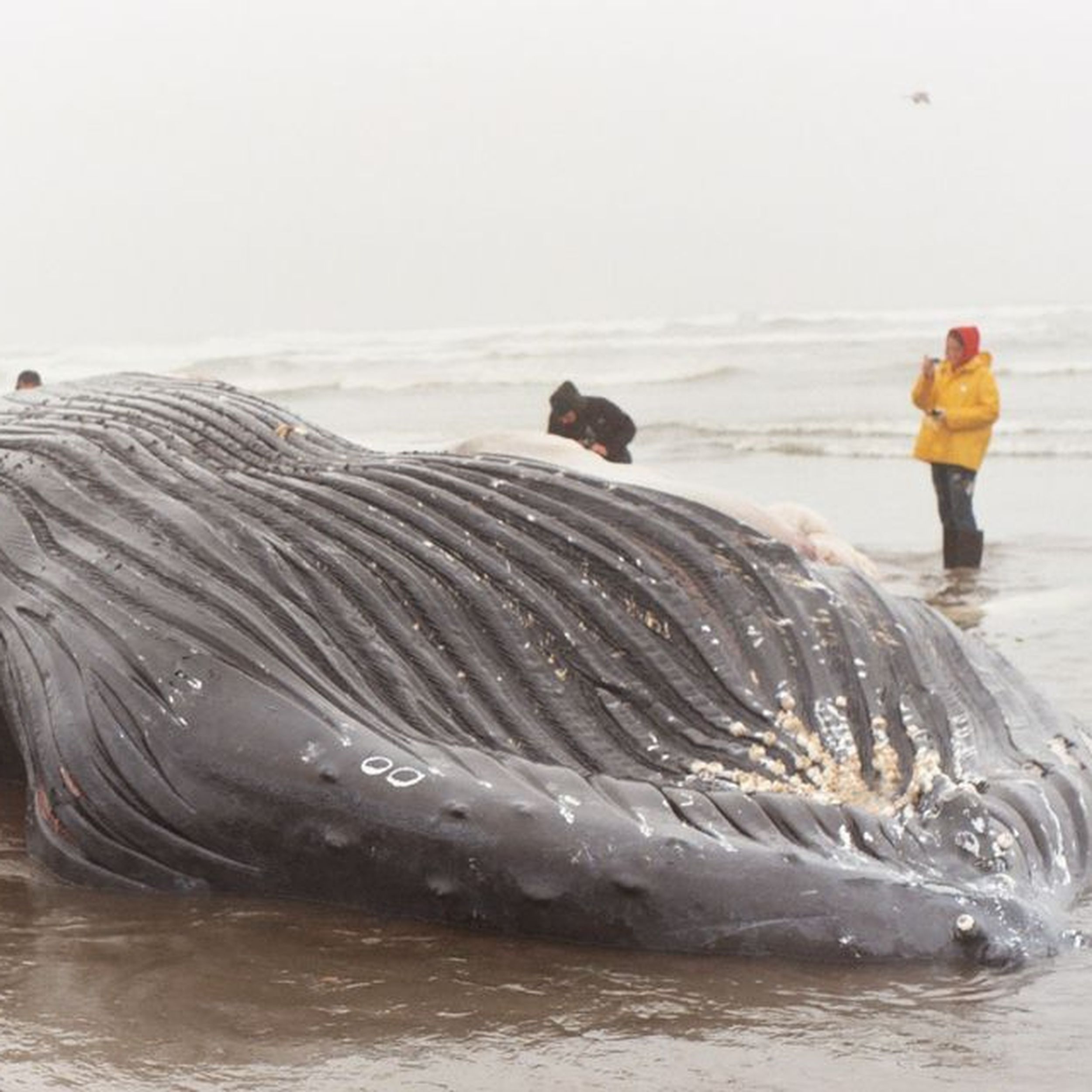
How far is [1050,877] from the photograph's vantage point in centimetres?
533

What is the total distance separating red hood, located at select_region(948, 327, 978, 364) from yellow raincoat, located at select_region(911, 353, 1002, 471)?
11 cm

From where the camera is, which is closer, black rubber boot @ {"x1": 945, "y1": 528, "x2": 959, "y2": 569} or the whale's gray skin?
the whale's gray skin

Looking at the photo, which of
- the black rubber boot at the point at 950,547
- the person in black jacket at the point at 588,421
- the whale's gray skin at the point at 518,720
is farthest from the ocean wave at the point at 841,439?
the whale's gray skin at the point at 518,720

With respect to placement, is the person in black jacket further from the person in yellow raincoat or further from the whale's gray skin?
the whale's gray skin

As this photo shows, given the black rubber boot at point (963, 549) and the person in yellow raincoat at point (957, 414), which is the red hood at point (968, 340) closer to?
the person in yellow raincoat at point (957, 414)

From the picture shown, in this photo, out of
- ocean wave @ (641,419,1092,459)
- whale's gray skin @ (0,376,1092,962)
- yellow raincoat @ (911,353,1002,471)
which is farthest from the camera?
ocean wave @ (641,419,1092,459)

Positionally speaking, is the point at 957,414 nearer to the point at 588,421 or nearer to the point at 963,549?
the point at 963,549

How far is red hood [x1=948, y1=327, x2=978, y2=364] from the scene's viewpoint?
17297 millimetres

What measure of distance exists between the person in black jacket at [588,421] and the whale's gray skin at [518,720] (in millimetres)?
6879

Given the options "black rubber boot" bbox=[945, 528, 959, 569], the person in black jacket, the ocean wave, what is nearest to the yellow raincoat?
"black rubber boot" bbox=[945, 528, 959, 569]

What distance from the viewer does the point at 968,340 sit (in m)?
17.4

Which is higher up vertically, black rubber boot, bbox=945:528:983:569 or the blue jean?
the blue jean

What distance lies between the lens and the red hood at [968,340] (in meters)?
17.3

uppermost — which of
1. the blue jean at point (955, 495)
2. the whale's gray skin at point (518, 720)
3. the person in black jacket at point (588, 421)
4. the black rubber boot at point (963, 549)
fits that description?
the person in black jacket at point (588, 421)
